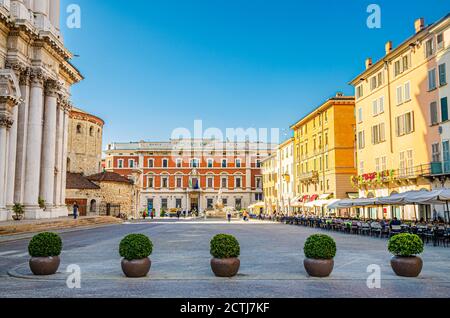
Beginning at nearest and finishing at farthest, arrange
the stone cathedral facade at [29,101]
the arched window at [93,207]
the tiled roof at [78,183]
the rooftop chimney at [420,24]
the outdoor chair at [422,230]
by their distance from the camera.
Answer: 1. the outdoor chair at [422,230]
2. the stone cathedral facade at [29,101]
3. the rooftop chimney at [420,24]
4. the tiled roof at [78,183]
5. the arched window at [93,207]

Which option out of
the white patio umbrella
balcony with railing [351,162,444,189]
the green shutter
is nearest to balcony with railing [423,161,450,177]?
balcony with railing [351,162,444,189]

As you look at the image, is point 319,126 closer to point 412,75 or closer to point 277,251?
point 412,75

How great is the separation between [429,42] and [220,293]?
2834cm

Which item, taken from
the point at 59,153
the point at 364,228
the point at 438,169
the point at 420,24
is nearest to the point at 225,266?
the point at 364,228

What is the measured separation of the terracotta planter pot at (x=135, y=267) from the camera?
10242 millimetres

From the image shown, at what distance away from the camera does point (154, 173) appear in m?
92.1

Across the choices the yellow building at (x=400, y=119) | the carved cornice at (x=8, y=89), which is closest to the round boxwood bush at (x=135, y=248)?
the carved cornice at (x=8, y=89)

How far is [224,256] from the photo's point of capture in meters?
10.3

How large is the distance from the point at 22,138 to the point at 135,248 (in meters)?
22.9

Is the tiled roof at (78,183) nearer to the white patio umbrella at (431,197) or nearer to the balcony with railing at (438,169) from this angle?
the balcony with railing at (438,169)

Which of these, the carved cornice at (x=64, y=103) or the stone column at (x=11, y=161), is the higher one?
the carved cornice at (x=64, y=103)

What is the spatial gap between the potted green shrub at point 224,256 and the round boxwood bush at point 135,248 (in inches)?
62.9

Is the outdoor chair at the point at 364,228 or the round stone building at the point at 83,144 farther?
the round stone building at the point at 83,144
